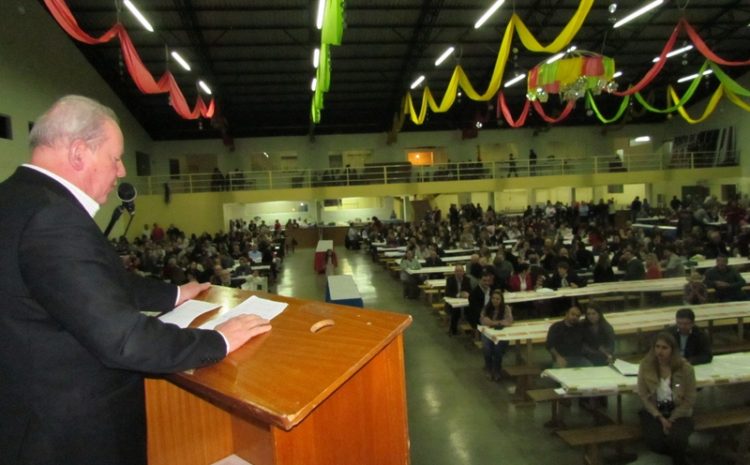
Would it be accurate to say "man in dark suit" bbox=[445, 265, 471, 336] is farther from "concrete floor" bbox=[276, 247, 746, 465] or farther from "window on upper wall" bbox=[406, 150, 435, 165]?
"window on upper wall" bbox=[406, 150, 435, 165]

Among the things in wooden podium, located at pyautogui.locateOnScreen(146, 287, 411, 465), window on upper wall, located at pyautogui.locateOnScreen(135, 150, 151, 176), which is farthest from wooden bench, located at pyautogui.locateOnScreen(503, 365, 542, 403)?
window on upper wall, located at pyautogui.locateOnScreen(135, 150, 151, 176)

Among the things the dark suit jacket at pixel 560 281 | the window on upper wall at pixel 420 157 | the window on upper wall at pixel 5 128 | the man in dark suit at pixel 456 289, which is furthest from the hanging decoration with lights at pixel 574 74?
the window on upper wall at pixel 420 157

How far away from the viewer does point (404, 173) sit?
816 inches

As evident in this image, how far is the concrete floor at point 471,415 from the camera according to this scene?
156 inches

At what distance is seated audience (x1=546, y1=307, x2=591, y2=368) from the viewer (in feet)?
15.7

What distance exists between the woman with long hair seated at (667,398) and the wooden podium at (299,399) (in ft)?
11.3

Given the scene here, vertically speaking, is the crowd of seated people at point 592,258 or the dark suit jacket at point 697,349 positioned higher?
the crowd of seated people at point 592,258

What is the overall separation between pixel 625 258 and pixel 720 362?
4.54m

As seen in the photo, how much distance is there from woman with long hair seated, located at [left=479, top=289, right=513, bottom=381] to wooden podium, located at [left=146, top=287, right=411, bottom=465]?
4.54m

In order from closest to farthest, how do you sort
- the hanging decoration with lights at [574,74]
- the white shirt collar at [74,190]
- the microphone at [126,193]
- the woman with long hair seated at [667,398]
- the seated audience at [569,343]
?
the white shirt collar at [74,190] → the microphone at [126,193] → the woman with long hair seated at [667,398] → the seated audience at [569,343] → the hanging decoration with lights at [574,74]

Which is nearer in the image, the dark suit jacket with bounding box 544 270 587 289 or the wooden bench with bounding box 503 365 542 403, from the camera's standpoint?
the wooden bench with bounding box 503 365 542 403

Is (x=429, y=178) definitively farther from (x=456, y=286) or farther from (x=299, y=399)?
(x=299, y=399)

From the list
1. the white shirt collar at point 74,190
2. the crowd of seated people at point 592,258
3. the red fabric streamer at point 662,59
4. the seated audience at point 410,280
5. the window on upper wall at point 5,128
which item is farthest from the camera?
the window on upper wall at point 5,128

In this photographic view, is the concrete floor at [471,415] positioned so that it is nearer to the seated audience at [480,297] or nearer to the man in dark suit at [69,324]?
the seated audience at [480,297]
